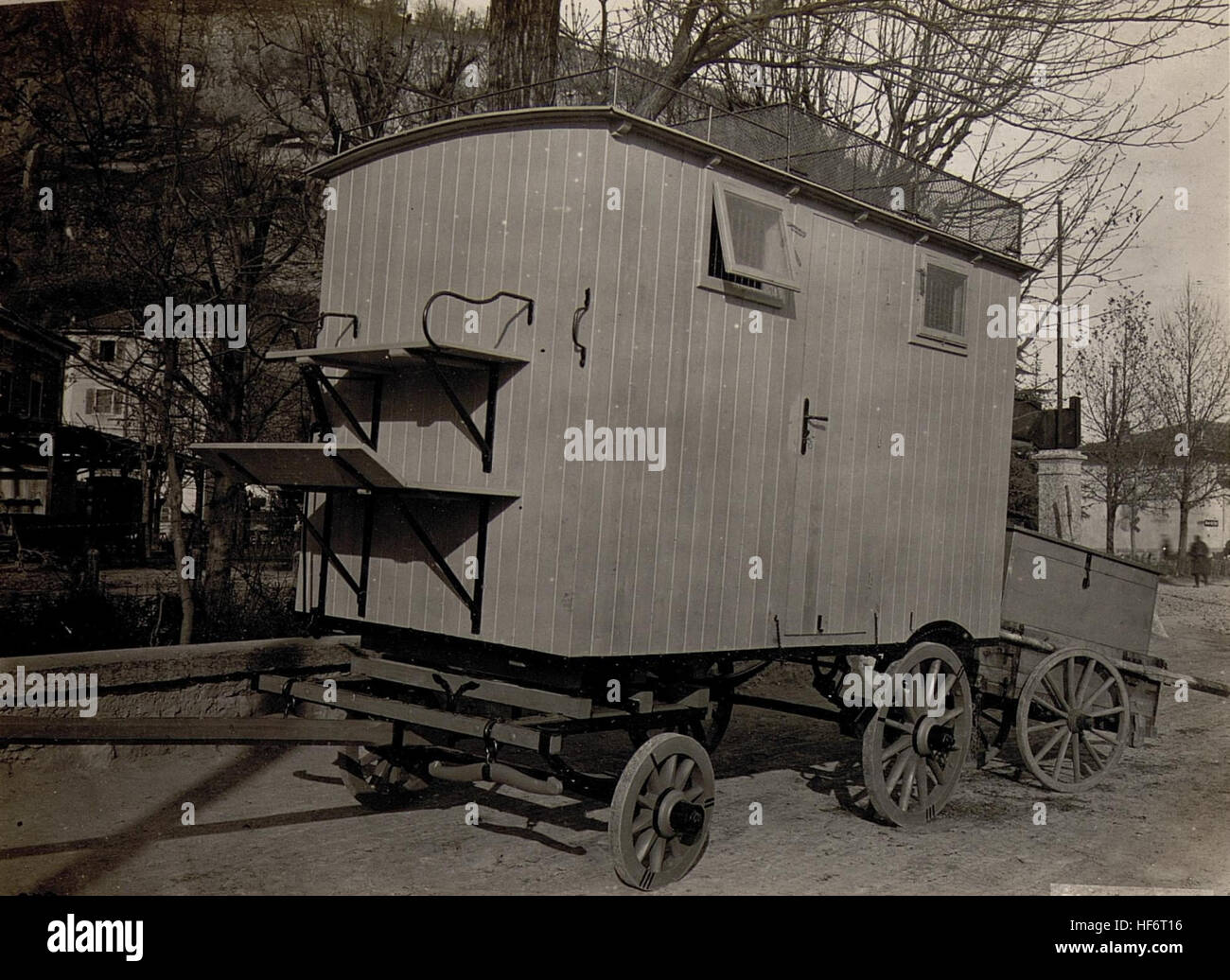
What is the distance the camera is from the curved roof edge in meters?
5.72

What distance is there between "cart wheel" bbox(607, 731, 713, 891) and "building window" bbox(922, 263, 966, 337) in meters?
3.80

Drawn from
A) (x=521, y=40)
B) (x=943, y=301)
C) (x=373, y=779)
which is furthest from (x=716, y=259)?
(x=521, y=40)

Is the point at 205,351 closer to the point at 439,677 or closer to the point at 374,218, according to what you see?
the point at 374,218

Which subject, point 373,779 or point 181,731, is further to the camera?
point 373,779

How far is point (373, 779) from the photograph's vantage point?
7285 millimetres

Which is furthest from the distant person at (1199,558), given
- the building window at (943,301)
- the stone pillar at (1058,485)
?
the building window at (943,301)

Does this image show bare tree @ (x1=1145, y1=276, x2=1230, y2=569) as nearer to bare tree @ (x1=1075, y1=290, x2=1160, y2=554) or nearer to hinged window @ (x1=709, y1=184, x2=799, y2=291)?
bare tree @ (x1=1075, y1=290, x2=1160, y2=554)

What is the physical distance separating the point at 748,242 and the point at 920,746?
369 centimetres

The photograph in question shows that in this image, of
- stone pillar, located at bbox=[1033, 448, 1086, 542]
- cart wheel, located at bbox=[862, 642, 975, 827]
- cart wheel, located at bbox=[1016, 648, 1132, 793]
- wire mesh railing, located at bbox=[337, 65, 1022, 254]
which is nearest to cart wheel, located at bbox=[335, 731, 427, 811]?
cart wheel, located at bbox=[862, 642, 975, 827]

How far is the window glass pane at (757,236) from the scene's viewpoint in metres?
6.40

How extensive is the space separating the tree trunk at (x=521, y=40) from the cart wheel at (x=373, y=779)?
6715 mm

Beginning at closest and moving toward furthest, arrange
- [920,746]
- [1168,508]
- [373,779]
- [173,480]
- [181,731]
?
[181,731], [373,779], [920,746], [173,480], [1168,508]

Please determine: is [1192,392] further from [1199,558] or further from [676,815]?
[676,815]

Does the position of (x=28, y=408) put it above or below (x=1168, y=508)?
above
